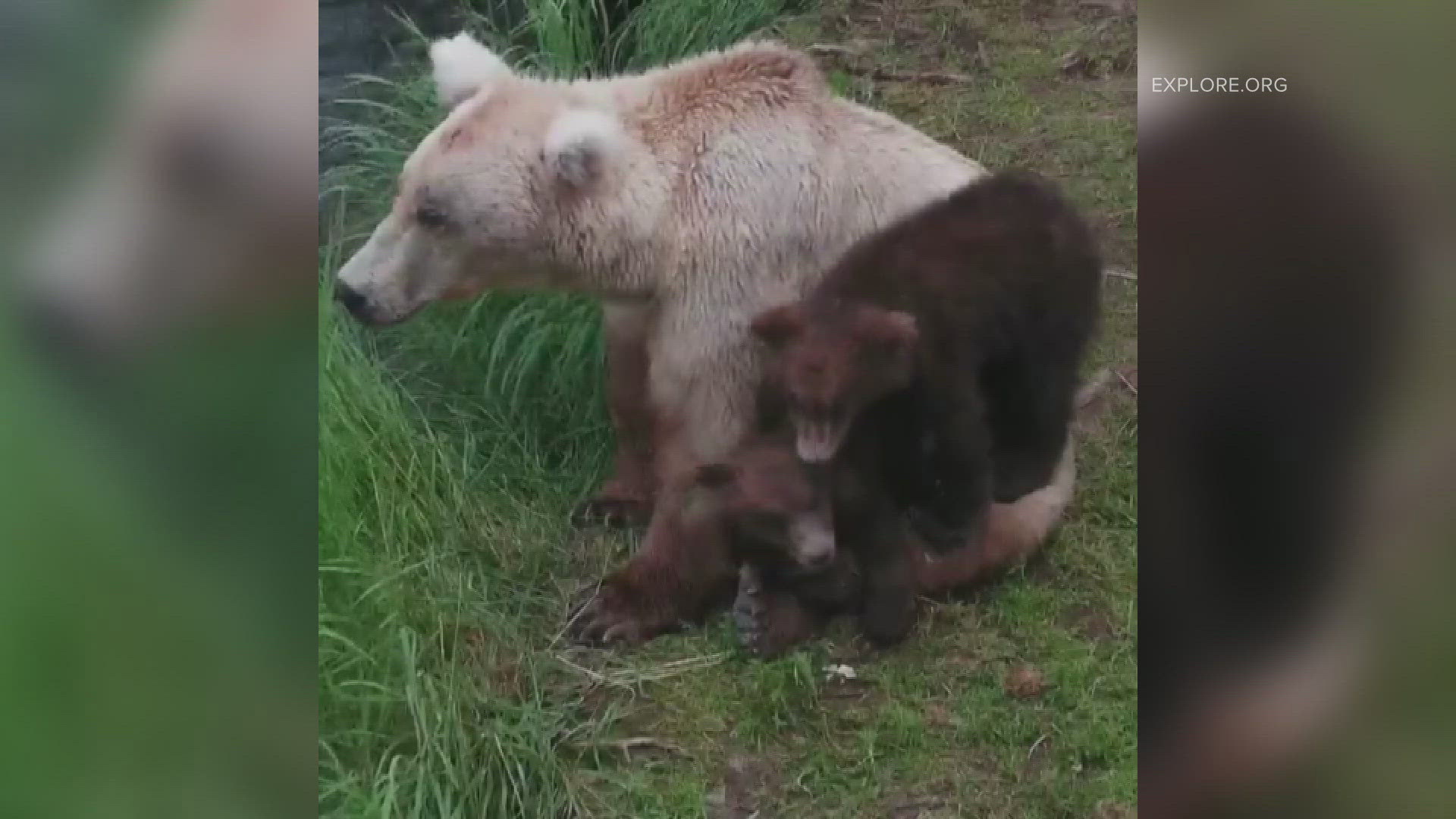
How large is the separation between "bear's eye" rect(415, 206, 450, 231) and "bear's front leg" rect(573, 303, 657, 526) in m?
0.28

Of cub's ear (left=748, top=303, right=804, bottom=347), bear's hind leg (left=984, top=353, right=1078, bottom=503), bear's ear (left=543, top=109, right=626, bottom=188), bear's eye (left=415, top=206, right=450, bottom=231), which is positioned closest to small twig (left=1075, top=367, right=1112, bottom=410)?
bear's hind leg (left=984, top=353, right=1078, bottom=503)

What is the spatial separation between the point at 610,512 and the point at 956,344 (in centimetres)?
59

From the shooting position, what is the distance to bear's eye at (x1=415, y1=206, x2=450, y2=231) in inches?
93.3

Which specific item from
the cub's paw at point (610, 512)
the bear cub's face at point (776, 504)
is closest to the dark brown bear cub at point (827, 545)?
the bear cub's face at point (776, 504)

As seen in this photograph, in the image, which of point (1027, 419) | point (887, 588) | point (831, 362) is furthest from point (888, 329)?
point (887, 588)

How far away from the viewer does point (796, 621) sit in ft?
7.86

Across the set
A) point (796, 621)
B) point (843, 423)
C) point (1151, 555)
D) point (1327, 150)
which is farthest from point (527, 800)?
point (1327, 150)

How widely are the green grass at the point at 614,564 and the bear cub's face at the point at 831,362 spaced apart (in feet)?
1.00

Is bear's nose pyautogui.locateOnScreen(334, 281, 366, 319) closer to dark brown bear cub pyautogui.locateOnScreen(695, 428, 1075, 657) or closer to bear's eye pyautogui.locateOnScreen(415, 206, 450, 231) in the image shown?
bear's eye pyautogui.locateOnScreen(415, 206, 450, 231)

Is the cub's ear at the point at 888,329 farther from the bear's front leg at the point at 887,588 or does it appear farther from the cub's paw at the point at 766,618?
the cub's paw at the point at 766,618

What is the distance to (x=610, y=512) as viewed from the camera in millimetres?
2432

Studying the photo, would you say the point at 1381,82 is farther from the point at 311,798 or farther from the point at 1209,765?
the point at 311,798

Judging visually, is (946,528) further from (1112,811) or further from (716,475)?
(1112,811)

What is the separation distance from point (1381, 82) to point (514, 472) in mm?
1412
